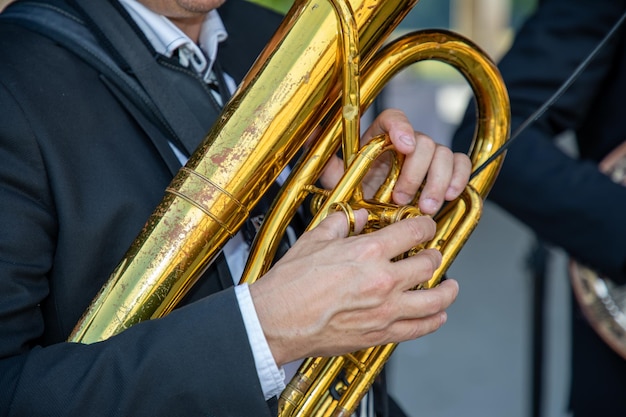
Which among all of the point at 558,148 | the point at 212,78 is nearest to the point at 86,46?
the point at 212,78

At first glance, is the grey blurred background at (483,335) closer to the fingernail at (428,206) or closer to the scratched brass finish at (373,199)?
the scratched brass finish at (373,199)

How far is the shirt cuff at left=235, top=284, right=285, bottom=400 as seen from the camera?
985 millimetres

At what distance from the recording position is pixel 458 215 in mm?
1208

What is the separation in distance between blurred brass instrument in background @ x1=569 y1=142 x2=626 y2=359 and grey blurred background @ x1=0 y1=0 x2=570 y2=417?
0.66 metres

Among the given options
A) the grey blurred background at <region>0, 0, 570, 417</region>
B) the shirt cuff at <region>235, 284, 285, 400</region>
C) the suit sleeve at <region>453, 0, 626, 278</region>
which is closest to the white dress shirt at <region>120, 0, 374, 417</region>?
the shirt cuff at <region>235, 284, 285, 400</region>

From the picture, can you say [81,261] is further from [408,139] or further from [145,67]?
[408,139]

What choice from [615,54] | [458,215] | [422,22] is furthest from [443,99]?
[458,215]

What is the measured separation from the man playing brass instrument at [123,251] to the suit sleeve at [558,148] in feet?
1.84

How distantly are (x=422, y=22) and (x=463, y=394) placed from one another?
10.9 ft

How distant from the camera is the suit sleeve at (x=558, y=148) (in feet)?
5.53

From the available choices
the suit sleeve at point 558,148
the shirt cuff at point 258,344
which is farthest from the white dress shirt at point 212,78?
the suit sleeve at point 558,148

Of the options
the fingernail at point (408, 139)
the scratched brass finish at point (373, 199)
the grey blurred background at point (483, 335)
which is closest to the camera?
the scratched brass finish at point (373, 199)

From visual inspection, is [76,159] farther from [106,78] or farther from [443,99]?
[443,99]

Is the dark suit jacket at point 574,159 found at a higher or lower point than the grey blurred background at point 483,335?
higher
